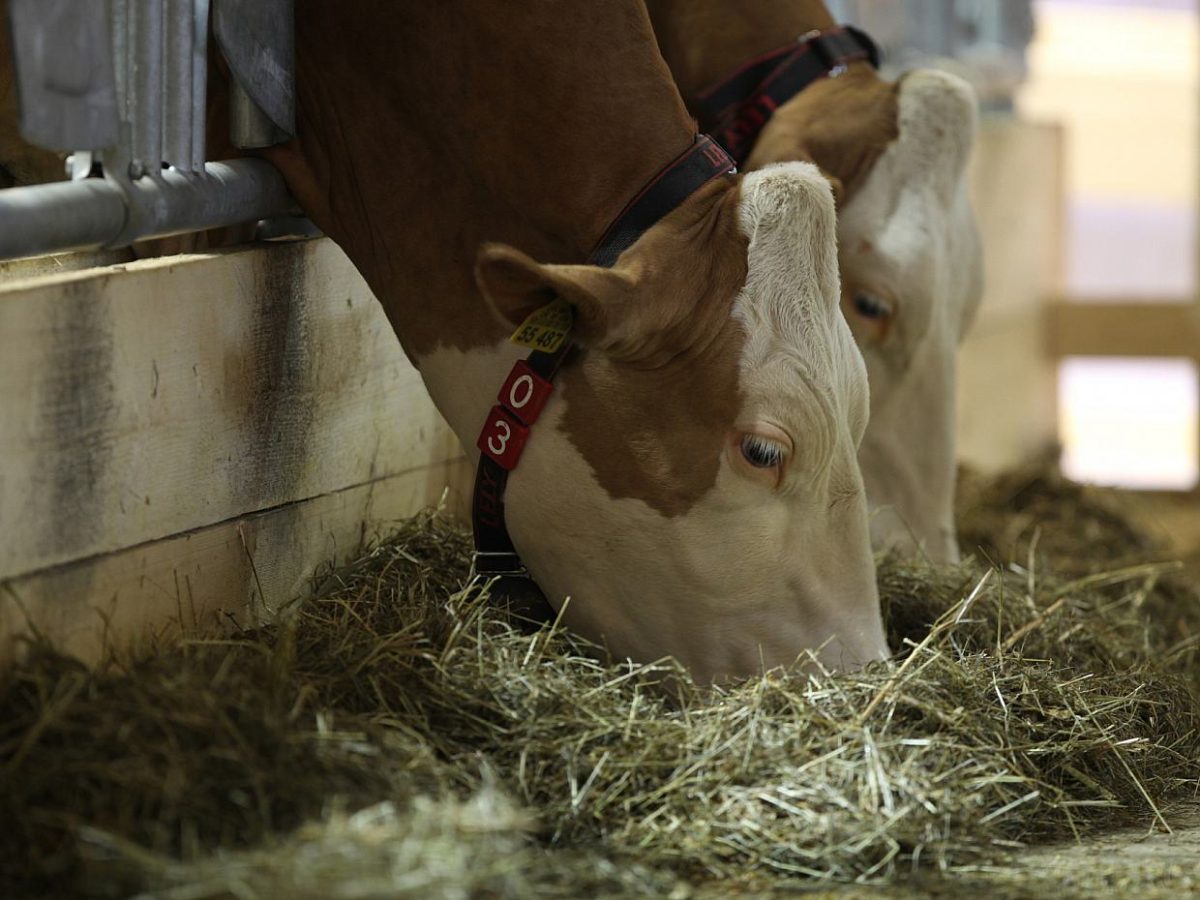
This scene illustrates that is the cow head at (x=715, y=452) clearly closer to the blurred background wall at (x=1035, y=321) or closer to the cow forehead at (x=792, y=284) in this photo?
the cow forehead at (x=792, y=284)

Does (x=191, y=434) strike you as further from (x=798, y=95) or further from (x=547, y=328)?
(x=798, y=95)

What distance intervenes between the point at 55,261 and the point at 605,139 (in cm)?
95

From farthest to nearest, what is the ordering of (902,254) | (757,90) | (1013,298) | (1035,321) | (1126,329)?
(1126,329) → (1035,321) → (1013,298) → (757,90) → (902,254)

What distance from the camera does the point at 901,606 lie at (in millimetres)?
3334

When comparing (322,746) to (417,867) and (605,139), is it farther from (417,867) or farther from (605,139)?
(605,139)

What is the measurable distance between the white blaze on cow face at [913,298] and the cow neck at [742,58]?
214 mm

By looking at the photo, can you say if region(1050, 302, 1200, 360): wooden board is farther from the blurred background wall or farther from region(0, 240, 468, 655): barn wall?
region(0, 240, 468, 655): barn wall

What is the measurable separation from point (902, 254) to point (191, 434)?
5.48ft

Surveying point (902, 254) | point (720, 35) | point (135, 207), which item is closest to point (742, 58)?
point (720, 35)

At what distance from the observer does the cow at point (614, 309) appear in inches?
106

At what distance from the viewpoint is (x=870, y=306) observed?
375cm

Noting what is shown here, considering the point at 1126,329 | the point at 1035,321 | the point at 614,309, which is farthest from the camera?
the point at 1126,329

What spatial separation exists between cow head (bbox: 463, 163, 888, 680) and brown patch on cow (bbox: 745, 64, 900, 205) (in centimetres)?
91

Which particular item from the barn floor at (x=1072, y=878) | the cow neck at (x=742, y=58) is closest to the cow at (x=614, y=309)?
the barn floor at (x=1072, y=878)
